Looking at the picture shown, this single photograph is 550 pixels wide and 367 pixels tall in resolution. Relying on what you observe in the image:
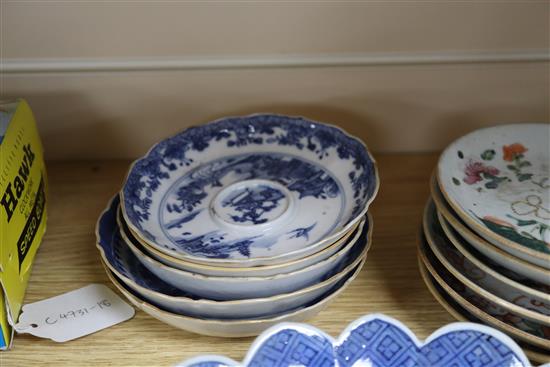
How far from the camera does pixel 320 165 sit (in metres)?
0.75

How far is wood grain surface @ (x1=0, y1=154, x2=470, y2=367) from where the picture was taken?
0.62 m

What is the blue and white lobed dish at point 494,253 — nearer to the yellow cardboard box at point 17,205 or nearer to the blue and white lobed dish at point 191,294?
the blue and white lobed dish at point 191,294

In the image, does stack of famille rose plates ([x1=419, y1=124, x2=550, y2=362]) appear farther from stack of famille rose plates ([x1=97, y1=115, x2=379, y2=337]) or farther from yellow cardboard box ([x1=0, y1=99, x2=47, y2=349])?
yellow cardboard box ([x1=0, y1=99, x2=47, y2=349])

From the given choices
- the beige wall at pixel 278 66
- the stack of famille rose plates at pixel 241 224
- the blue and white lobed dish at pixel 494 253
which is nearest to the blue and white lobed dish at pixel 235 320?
the stack of famille rose plates at pixel 241 224

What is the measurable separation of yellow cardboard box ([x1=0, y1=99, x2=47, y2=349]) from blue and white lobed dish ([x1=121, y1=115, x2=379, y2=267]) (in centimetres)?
11

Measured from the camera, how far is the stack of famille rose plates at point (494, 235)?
1.82 ft

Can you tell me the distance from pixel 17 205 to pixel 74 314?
13 centimetres

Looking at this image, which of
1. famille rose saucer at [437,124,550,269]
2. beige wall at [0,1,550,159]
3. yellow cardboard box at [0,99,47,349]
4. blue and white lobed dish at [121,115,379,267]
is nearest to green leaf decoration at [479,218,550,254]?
famille rose saucer at [437,124,550,269]

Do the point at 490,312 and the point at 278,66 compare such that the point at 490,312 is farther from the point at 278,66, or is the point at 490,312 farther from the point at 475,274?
the point at 278,66

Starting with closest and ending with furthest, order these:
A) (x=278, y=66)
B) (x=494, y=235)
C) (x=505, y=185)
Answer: (x=494, y=235)
(x=505, y=185)
(x=278, y=66)

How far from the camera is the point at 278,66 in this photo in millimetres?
814

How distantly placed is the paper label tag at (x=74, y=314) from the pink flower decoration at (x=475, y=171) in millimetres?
372

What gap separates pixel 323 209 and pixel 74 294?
11.1 inches

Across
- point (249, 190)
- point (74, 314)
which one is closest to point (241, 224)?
point (249, 190)
